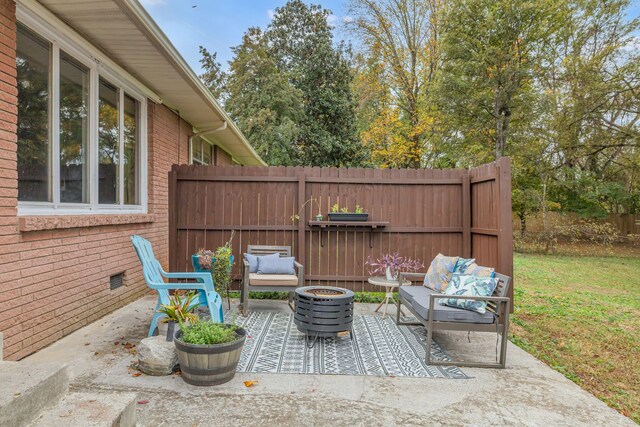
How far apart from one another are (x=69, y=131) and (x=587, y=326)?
20.3ft

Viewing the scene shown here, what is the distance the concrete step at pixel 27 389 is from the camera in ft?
5.81

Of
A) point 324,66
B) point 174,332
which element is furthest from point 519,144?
point 174,332

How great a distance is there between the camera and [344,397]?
2.78 meters

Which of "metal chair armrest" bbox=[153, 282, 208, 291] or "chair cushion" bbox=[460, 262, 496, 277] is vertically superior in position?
"chair cushion" bbox=[460, 262, 496, 277]

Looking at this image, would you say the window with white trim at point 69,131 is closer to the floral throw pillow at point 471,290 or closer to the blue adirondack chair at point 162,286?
the blue adirondack chair at point 162,286

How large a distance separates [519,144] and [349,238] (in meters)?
9.74

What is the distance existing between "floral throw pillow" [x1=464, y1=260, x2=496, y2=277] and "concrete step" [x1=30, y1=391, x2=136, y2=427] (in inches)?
123

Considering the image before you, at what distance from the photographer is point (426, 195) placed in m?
6.15

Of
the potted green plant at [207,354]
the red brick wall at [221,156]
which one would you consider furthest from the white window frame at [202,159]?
the potted green plant at [207,354]

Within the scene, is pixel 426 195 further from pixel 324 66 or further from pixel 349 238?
pixel 324 66

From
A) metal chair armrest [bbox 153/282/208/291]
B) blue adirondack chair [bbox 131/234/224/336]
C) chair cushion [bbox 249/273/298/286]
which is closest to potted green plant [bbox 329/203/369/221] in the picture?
chair cushion [bbox 249/273/298/286]

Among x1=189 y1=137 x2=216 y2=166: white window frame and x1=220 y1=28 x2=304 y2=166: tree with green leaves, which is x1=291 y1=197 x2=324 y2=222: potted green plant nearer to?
x1=189 y1=137 x2=216 y2=166: white window frame

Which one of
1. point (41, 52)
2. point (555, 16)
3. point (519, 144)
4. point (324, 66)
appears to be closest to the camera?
point (41, 52)

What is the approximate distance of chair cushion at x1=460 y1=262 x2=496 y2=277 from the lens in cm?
385
